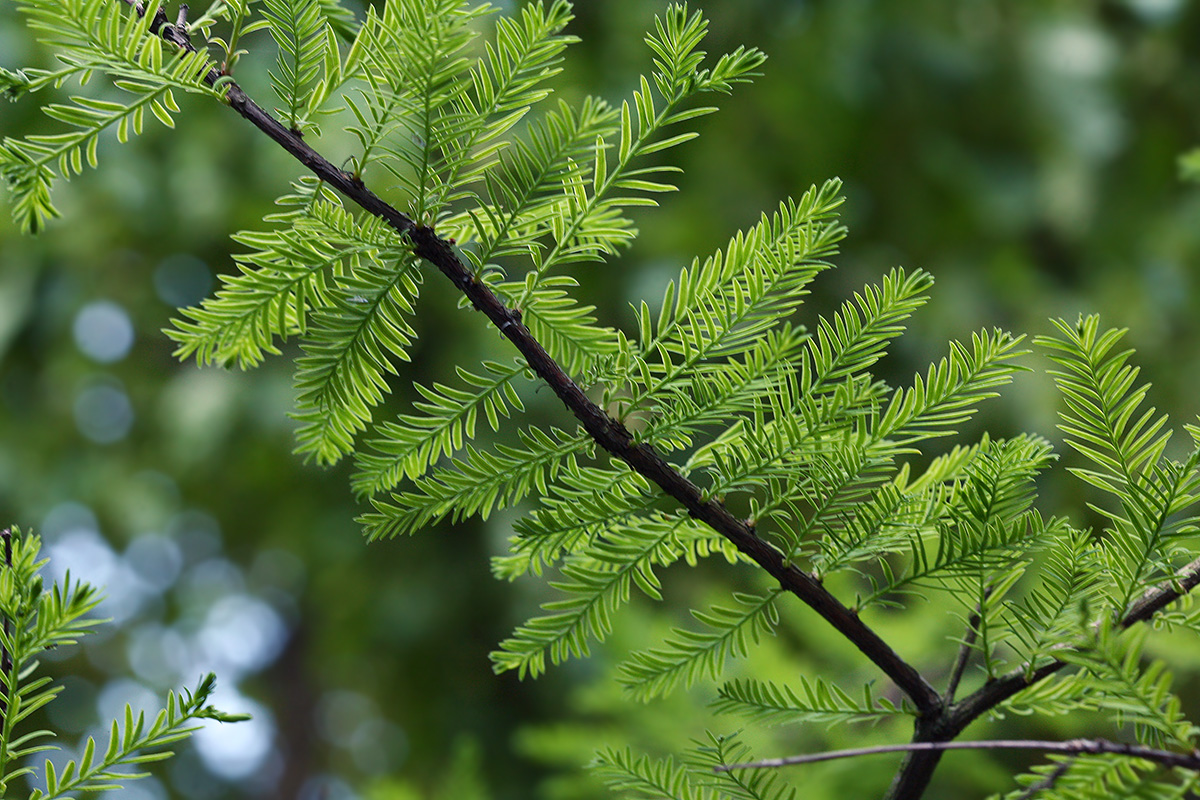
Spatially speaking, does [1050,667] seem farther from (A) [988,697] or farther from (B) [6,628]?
(B) [6,628]

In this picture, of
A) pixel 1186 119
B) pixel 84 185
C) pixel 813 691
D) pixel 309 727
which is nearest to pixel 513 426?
pixel 84 185

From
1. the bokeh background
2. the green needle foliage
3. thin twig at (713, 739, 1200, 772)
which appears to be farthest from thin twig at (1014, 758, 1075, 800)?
the bokeh background

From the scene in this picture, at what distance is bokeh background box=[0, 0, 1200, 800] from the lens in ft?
6.05

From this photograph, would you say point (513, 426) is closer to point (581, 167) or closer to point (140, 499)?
point (140, 499)

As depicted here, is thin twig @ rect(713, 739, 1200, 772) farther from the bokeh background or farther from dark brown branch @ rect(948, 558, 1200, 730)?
the bokeh background

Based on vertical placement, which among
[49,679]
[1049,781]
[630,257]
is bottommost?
[49,679]

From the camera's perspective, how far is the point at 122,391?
2186 millimetres

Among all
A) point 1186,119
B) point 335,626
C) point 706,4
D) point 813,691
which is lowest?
point 813,691

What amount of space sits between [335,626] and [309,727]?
152cm

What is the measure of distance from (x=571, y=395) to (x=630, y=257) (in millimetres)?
1619

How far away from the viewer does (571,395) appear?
36 cm

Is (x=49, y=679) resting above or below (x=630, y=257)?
below

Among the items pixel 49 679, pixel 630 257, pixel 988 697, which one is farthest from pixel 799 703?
pixel 630 257

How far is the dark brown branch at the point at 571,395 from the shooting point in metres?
0.35
